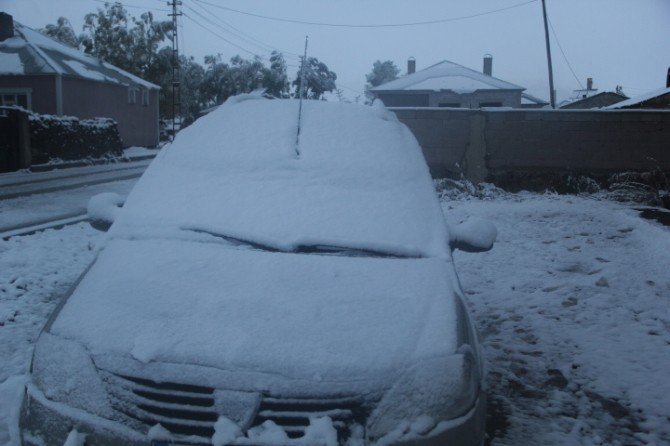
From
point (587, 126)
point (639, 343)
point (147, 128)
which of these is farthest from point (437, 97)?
point (639, 343)

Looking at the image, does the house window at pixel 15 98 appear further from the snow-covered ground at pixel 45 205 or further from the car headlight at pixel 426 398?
the car headlight at pixel 426 398

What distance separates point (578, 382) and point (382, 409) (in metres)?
2.46

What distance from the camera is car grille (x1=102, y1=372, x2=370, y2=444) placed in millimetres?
2094

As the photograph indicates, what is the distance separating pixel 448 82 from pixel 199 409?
36.5 m

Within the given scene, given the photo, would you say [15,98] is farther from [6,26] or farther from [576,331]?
[576,331]

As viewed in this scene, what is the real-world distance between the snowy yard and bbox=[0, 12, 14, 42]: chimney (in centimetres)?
2612

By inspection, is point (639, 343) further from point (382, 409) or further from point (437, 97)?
point (437, 97)

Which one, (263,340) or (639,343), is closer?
(263,340)

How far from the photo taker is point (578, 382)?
13.3 feet

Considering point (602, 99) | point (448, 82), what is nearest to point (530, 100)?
point (602, 99)

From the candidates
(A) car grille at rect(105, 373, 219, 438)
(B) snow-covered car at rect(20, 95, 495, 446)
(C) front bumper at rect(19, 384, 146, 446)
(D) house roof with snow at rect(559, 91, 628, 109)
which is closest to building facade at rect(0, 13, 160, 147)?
(B) snow-covered car at rect(20, 95, 495, 446)

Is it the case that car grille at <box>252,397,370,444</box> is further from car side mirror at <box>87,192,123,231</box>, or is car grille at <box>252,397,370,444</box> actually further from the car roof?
car side mirror at <box>87,192,123,231</box>

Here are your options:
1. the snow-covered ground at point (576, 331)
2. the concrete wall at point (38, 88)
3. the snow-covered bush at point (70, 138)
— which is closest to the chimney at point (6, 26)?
the concrete wall at point (38, 88)

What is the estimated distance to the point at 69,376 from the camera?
2.26 metres
